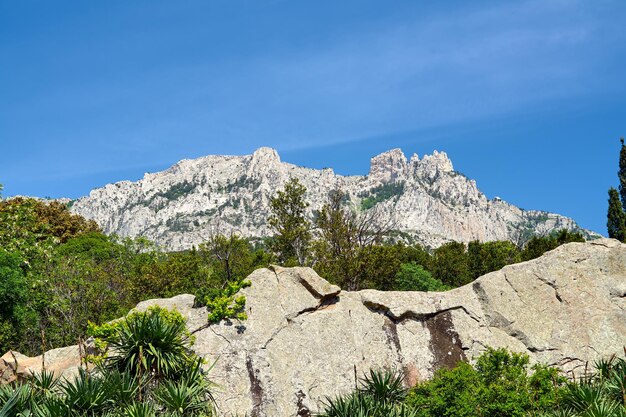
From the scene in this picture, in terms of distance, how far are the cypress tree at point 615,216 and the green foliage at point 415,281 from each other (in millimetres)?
24243

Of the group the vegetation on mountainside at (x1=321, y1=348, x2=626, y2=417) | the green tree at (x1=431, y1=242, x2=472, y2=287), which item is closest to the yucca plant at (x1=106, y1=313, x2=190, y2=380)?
the vegetation on mountainside at (x1=321, y1=348, x2=626, y2=417)

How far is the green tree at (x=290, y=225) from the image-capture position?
111ft

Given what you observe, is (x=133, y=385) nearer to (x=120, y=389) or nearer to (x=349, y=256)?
(x=120, y=389)

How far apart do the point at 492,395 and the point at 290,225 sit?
74.4 ft

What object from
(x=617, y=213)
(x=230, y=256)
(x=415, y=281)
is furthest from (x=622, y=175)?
(x=230, y=256)

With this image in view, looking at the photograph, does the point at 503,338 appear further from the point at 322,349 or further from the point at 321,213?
the point at 321,213

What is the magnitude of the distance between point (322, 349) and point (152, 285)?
17.1m

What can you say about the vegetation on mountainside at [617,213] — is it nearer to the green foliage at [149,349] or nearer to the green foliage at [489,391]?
the green foliage at [489,391]

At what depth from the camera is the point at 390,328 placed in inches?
672

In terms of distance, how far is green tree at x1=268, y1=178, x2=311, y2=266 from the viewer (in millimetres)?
33812

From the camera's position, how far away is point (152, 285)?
101 ft

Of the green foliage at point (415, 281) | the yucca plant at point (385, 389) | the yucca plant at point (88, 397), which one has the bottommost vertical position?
the yucca plant at point (385, 389)

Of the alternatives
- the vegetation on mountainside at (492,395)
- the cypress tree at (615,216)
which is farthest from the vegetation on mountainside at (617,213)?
the vegetation on mountainside at (492,395)

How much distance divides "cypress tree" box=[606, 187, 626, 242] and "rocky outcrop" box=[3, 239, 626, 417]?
101ft
